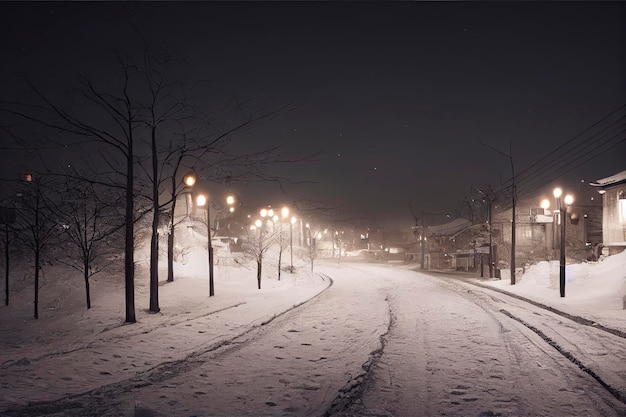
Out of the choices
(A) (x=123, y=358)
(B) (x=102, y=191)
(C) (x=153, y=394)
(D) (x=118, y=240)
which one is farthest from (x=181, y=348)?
(D) (x=118, y=240)

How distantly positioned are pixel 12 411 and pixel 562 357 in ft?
31.0

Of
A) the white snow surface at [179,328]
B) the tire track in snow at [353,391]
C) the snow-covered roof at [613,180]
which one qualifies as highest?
the snow-covered roof at [613,180]

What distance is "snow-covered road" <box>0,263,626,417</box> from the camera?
19.6 feet

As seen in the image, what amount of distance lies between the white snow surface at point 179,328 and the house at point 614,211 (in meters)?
7.55

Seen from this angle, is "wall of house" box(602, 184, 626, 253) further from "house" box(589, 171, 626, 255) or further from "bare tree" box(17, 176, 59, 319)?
"bare tree" box(17, 176, 59, 319)

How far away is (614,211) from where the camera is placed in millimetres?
29078

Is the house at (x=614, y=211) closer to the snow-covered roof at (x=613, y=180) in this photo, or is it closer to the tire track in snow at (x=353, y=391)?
the snow-covered roof at (x=613, y=180)

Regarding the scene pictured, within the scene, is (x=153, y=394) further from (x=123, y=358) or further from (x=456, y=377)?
(x=456, y=377)

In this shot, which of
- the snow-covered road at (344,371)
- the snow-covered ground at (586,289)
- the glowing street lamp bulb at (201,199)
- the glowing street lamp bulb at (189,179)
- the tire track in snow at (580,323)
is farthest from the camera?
the snow-covered ground at (586,289)

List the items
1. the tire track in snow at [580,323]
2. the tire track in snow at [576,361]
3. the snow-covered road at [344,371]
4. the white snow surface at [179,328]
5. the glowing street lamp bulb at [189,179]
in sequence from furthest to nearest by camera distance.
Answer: the glowing street lamp bulb at [189,179]
the white snow surface at [179,328]
the tire track in snow at [580,323]
the tire track in snow at [576,361]
the snow-covered road at [344,371]

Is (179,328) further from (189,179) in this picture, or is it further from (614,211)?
(614,211)

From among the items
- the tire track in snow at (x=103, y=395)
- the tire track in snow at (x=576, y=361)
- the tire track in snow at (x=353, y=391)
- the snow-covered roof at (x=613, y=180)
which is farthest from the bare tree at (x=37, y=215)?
the snow-covered roof at (x=613, y=180)

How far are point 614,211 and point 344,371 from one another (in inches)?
1136

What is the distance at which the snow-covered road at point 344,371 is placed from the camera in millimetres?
5973
